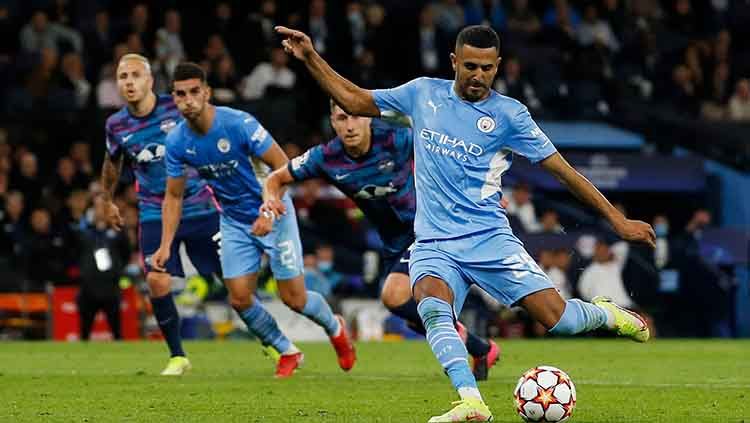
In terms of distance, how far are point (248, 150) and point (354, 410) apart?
12.1 feet

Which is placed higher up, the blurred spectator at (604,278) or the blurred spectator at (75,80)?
the blurred spectator at (75,80)

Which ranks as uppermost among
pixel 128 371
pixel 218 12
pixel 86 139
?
pixel 218 12

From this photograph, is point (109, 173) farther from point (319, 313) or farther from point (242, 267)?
point (319, 313)

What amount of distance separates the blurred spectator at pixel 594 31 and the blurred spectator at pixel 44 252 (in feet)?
33.6

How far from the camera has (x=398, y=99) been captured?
935 centimetres

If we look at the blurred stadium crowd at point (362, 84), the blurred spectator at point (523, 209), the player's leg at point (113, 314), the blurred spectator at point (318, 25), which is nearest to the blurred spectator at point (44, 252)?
the blurred stadium crowd at point (362, 84)

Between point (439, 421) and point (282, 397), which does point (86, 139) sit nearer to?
point (282, 397)

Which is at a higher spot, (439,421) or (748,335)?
(439,421)

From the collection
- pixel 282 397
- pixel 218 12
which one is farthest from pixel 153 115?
pixel 218 12

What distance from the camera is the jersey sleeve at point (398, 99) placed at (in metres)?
9.32

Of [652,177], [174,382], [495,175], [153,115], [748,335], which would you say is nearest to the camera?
[495,175]

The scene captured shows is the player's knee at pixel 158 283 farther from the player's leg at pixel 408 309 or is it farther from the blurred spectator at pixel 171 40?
the blurred spectator at pixel 171 40

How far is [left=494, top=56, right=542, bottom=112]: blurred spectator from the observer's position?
1005 inches

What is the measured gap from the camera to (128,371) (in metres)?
14.1
